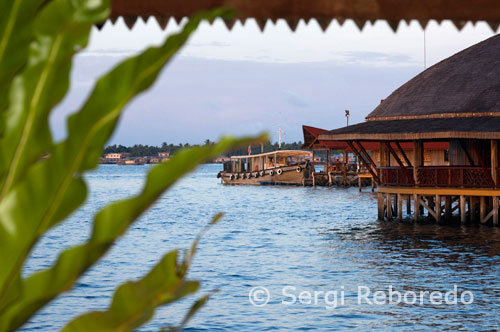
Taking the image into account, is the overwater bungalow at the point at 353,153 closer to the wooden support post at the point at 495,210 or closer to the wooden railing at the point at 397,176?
the wooden railing at the point at 397,176

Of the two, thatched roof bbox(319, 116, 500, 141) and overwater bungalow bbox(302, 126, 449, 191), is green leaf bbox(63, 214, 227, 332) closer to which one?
thatched roof bbox(319, 116, 500, 141)

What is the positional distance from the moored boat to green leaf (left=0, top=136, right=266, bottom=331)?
242 feet

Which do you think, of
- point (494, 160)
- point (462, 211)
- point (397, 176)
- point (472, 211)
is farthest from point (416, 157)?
point (472, 211)

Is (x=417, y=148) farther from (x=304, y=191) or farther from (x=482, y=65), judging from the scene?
(x=304, y=191)

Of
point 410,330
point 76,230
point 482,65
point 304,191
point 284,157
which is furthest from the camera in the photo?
point 284,157

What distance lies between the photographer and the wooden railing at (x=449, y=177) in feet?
89.0

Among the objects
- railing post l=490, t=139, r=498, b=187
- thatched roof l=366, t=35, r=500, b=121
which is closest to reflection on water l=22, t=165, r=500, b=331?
railing post l=490, t=139, r=498, b=187

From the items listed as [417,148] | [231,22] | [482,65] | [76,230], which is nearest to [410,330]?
[231,22]

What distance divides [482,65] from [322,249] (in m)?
12.1

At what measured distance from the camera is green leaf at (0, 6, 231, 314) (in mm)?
782

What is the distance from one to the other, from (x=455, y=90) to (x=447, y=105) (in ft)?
4.03

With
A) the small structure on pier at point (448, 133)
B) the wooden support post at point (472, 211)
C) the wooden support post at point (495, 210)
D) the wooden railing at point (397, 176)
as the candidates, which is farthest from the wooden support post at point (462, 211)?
the wooden railing at point (397, 176)

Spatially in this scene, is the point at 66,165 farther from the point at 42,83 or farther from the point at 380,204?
the point at 380,204

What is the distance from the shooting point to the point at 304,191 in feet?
230
